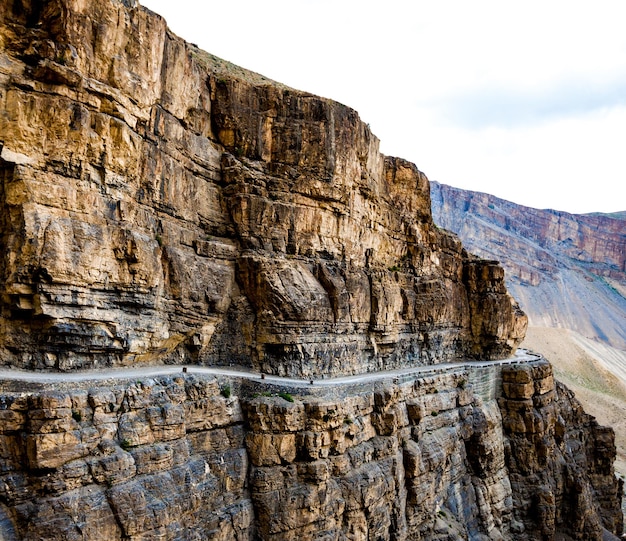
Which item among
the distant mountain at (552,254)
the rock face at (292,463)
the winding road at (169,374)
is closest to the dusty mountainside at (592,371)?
the distant mountain at (552,254)

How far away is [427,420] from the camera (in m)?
30.4

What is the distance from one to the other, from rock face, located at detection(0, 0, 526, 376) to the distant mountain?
10162cm

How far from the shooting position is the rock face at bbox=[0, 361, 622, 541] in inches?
591

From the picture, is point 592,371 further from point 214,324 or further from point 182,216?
point 182,216

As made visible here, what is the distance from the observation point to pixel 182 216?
24.4 metres

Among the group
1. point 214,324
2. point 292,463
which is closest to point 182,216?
point 214,324

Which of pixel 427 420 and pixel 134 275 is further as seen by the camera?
pixel 427 420

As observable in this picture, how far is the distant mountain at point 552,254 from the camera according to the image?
126438mm

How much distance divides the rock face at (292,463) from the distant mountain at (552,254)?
92119mm

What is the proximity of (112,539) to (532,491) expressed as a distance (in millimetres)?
31349

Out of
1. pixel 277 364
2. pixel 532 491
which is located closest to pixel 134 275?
pixel 277 364

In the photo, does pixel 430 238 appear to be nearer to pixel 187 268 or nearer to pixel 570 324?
pixel 187 268

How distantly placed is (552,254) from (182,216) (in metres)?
148

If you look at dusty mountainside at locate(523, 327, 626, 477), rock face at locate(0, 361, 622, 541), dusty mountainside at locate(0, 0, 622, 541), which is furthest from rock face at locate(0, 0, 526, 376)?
dusty mountainside at locate(523, 327, 626, 477)
